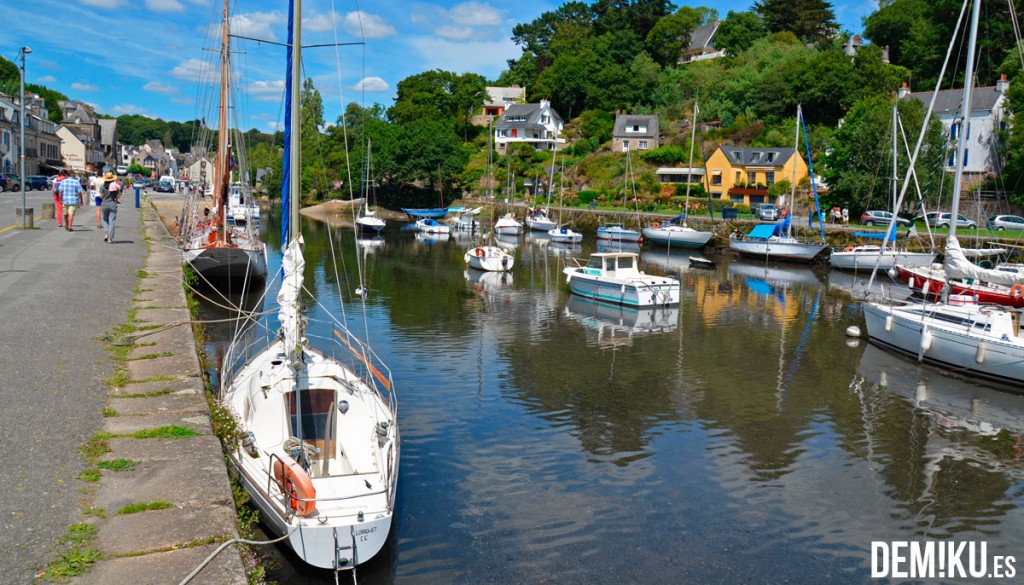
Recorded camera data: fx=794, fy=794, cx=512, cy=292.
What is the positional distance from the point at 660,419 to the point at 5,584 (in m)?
13.3

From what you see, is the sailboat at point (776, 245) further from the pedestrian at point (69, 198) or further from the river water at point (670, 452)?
the pedestrian at point (69, 198)

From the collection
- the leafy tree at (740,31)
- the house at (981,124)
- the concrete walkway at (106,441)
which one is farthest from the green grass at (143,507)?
the leafy tree at (740,31)

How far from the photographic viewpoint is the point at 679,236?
62031mm

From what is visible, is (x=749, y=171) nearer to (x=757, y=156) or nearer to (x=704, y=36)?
(x=757, y=156)

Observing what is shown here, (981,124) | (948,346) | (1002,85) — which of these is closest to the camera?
(948,346)

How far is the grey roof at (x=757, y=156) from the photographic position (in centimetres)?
8150

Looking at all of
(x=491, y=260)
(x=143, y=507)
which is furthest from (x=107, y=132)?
(x=143, y=507)

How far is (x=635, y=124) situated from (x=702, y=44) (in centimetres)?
3981

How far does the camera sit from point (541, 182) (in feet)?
329

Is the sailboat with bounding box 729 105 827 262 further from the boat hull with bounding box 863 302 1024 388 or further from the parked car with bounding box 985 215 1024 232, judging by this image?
the boat hull with bounding box 863 302 1024 388

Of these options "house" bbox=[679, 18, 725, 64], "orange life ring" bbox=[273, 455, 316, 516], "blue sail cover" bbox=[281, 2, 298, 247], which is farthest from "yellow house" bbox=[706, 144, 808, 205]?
"orange life ring" bbox=[273, 455, 316, 516]

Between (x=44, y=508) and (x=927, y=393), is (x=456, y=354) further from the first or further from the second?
(x=44, y=508)

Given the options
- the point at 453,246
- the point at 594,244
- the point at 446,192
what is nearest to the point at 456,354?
the point at 453,246

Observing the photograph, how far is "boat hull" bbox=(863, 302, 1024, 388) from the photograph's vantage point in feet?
69.4
